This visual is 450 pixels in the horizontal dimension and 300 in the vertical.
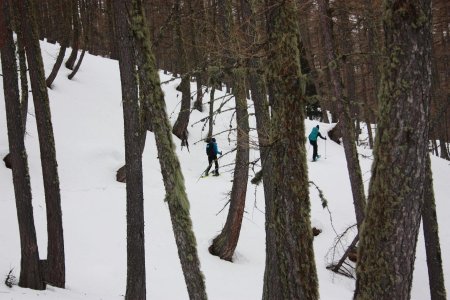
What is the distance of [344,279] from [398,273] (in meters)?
9.11

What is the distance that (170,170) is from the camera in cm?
529

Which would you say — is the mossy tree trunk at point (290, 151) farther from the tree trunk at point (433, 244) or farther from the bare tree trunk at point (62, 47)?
Answer: the bare tree trunk at point (62, 47)

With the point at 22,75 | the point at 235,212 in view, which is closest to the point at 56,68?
the point at 22,75

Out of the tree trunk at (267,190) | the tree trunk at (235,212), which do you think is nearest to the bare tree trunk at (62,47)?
the tree trunk at (235,212)

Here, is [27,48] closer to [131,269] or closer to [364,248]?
[131,269]

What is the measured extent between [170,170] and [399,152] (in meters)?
3.02

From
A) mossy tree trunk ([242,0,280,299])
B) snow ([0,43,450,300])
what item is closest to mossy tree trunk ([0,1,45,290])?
snow ([0,43,450,300])

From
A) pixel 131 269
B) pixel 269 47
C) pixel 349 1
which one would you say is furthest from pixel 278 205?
pixel 349 1

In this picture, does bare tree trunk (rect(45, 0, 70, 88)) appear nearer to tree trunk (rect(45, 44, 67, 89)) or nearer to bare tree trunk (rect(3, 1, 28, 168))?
tree trunk (rect(45, 44, 67, 89))

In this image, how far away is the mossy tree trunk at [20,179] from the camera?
732 centimetres

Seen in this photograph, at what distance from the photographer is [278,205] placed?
4.24 m

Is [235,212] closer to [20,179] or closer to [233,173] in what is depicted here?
[233,173]

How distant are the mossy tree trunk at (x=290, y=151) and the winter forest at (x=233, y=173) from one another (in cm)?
1

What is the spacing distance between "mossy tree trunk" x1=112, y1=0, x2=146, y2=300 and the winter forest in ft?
0.07
